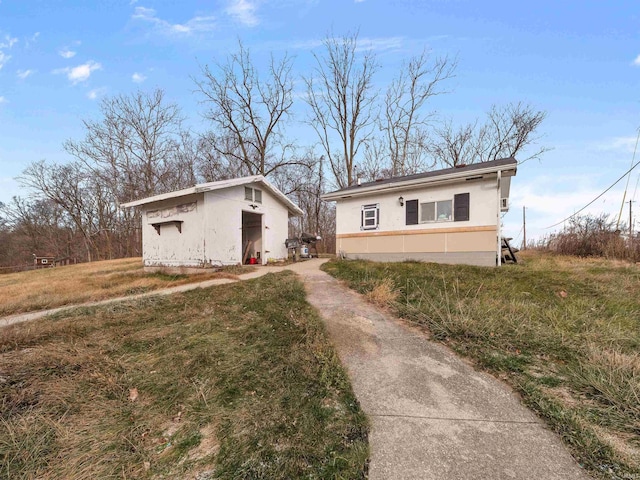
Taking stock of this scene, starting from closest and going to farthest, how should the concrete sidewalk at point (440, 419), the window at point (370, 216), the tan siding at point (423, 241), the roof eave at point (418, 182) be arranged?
1. the concrete sidewalk at point (440, 419)
2. the roof eave at point (418, 182)
3. the tan siding at point (423, 241)
4. the window at point (370, 216)

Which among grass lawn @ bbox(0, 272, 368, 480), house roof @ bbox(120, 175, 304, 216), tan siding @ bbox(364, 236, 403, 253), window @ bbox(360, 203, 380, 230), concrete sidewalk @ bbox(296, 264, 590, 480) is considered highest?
house roof @ bbox(120, 175, 304, 216)

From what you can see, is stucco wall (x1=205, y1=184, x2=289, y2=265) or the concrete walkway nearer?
the concrete walkway

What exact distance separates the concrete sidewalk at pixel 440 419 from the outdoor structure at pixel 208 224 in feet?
25.5

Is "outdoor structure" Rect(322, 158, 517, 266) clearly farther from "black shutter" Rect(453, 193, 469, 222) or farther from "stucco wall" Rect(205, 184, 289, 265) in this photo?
"stucco wall" Rect(205, 184, 289, 265)

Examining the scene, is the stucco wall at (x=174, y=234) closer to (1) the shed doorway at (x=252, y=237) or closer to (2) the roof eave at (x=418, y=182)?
(1) the shed doorway at (x=252, y=237)

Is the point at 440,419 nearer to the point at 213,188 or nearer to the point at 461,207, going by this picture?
the point at 461,207

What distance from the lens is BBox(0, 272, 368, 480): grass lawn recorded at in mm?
1694

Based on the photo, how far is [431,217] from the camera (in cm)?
1011

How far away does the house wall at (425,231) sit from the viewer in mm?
9148

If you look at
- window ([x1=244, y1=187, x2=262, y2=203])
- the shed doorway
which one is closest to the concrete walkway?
window ([x1=244, y1=187, x2=262, y2=203])

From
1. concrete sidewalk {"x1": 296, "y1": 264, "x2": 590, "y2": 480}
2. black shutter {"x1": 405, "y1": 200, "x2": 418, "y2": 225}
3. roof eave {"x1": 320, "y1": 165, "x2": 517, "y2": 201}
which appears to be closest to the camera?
concrete sidewalk {"x1": 296, "y1": 264, "x2": 590, "y2": 480}

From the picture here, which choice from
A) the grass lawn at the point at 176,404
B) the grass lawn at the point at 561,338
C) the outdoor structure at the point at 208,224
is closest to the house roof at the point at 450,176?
the grass lawn at the point at 561,338

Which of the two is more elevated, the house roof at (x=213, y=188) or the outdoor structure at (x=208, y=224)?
the house roof at (x=213, y=188)

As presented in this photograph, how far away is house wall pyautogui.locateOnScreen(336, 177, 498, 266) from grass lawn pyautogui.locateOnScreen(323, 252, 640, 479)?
213 cm
